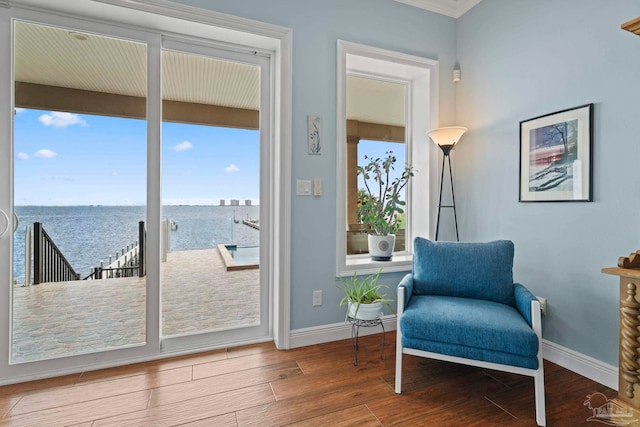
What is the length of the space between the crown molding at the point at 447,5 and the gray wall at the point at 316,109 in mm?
374

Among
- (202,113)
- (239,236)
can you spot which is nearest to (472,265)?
(239,236)

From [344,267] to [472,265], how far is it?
0.93 meters

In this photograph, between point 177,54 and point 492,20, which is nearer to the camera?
point 177,54

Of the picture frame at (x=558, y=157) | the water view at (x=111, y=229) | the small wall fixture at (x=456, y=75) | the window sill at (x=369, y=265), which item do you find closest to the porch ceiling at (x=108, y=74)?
the water view at (x=111, y=229)

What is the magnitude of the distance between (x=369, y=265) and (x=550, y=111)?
1702 millimetres

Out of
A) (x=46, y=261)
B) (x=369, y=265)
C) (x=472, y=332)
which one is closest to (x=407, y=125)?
(x=369, y=265)

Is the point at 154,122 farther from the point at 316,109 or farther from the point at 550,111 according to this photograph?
the point at 550,111

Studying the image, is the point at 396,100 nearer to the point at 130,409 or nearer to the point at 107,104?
the point at 107,104

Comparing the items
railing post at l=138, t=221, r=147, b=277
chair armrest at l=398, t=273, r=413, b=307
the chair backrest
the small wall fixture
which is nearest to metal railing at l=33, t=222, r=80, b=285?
railing post at l=138, t=221, r=147, b=277

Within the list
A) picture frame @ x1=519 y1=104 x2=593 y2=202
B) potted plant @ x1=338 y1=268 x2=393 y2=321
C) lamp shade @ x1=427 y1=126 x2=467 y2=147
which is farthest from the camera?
lamp shade @ x1=427 y1=126 x2=467 y2=147

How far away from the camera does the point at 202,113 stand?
2400mm

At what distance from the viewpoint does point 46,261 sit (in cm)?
199

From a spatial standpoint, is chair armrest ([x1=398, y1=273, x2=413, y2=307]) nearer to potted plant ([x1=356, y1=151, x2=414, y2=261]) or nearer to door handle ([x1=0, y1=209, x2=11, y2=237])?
potted plant ([x1=356, y1=151, x2=414, y2=261])

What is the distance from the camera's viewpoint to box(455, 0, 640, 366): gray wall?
1.79 meters
